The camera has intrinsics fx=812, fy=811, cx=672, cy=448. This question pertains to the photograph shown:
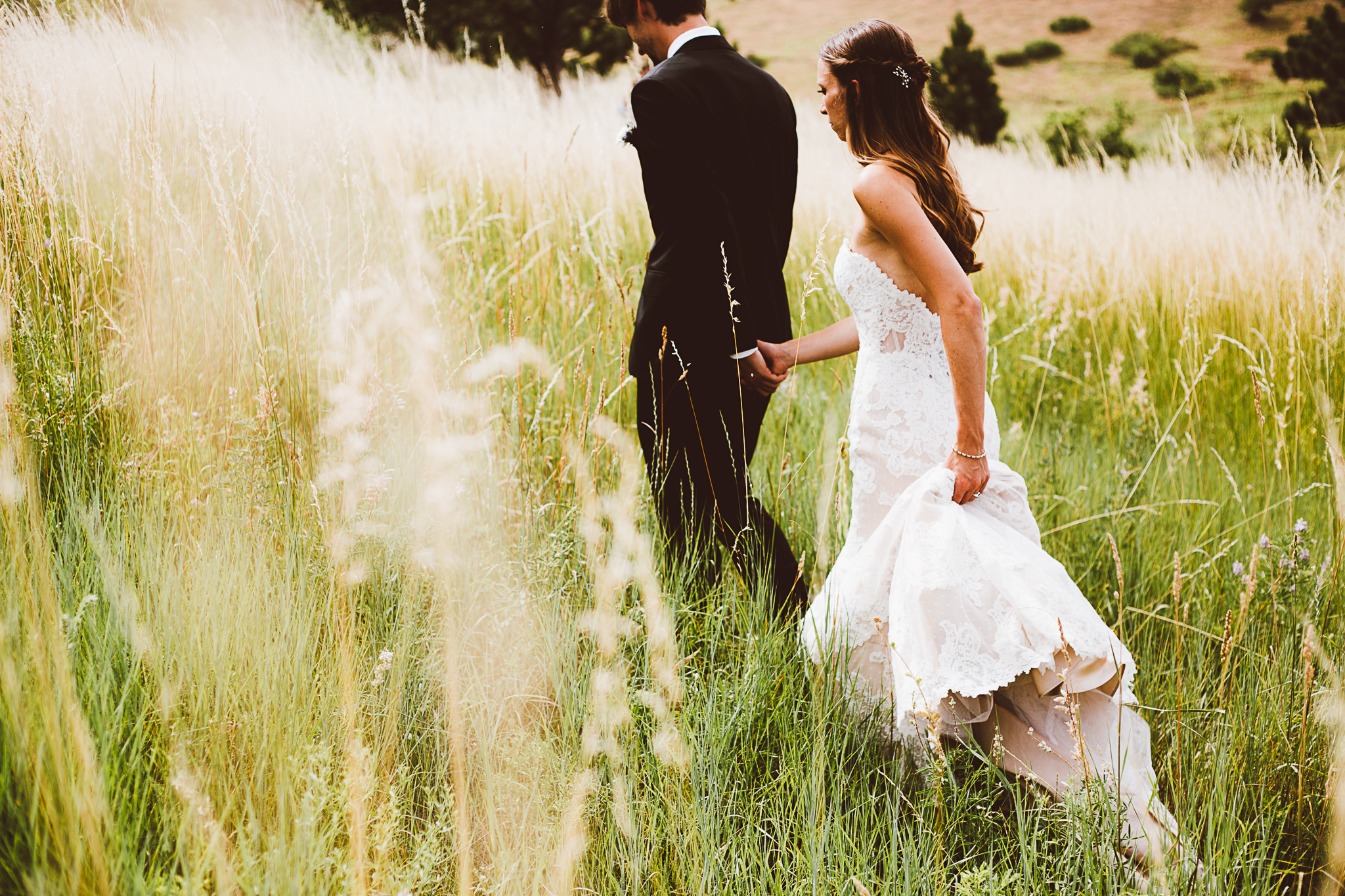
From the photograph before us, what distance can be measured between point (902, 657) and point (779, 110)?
5.13 feet

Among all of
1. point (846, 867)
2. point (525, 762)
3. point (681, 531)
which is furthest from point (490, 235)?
point (846, 867)

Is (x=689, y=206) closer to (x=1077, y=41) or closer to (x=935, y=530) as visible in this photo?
(x=935, y=530)

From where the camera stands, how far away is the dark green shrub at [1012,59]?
4056cm

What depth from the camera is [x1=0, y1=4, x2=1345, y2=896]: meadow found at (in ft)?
4.80

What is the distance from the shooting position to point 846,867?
5.25 feet

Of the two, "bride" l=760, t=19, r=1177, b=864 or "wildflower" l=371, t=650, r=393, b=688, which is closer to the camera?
"wildflower" l=371, t=650, r=393, b=688

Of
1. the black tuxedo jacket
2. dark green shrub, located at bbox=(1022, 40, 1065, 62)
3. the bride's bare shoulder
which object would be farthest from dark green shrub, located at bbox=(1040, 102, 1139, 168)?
dark green shrub, located at bbox=(1022, 40, 1065, 62)

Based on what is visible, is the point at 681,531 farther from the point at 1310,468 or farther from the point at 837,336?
the point at 1310,468

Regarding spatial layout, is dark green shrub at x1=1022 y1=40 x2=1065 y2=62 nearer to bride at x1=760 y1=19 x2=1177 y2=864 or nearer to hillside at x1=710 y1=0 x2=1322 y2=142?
hillside at x1=710 y1=0 x2=1322 y2=142

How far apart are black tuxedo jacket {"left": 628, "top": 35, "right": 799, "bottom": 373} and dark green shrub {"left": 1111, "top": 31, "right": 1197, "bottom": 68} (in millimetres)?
44277

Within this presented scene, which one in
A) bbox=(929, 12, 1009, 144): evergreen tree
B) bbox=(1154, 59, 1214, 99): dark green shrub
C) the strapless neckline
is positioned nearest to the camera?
the strapless neckline

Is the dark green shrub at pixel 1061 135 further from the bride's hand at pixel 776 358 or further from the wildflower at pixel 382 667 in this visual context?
the wildflower at pixel 382 667

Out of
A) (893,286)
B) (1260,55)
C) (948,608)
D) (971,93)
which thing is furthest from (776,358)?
(1260,55)

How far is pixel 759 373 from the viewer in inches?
93.0
